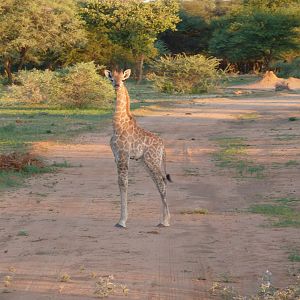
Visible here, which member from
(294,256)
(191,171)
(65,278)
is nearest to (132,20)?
(191,171)

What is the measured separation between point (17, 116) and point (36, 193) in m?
16.0

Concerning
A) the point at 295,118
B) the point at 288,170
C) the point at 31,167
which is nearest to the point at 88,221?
the point at 31,167

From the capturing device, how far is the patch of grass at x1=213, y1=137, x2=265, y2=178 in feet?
45.3

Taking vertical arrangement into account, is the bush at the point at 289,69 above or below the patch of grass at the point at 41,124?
below

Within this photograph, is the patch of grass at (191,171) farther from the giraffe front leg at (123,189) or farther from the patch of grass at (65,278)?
the patch of grass at (65,278)

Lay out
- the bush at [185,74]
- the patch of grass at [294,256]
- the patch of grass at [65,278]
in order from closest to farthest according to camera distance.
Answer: the patch of grass at [65,278] → the patch of grass at [294,256] → the bush at [185,74]

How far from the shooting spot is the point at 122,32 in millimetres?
53500

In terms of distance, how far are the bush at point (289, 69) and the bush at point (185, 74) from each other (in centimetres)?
1458

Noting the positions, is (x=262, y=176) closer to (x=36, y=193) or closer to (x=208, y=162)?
(x=208, y=162)

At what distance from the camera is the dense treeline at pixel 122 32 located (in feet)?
151

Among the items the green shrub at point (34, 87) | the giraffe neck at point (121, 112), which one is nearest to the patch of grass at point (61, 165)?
the giraffe neck at point (121, 112)

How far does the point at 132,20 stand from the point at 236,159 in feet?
126

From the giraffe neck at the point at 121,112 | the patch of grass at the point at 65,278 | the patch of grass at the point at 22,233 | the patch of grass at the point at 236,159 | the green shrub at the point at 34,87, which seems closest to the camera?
the patch of grass at the point at 65,278

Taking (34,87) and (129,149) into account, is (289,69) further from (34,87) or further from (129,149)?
(129,149)
